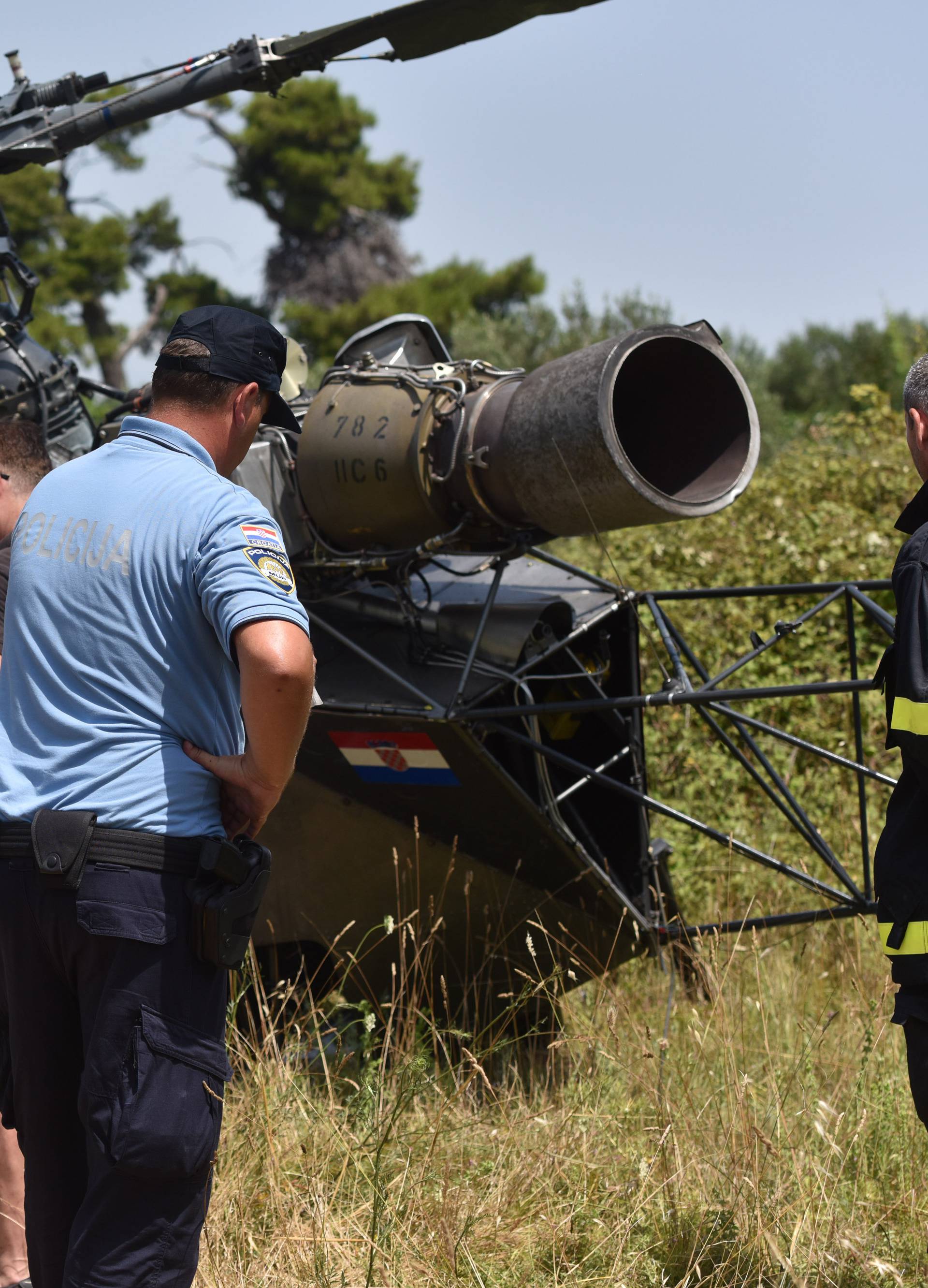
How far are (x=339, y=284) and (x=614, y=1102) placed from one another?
1093 inches

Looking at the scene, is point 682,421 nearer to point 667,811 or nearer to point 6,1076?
point 667,811

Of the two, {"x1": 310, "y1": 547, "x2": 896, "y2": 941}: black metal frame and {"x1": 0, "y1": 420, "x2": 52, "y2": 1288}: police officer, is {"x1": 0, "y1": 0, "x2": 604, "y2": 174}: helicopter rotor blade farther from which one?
{"x1": 0, "y1": 420, "x2": 52, "y2": 1288}: police officer

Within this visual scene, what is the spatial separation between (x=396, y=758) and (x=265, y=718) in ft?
7.23

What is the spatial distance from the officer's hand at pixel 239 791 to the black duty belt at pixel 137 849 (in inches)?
4.7

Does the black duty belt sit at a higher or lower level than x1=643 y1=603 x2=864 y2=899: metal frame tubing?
higher

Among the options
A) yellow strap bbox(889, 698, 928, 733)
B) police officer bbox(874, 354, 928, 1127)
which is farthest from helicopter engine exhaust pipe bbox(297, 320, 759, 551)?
yellow strap bbox(889, 698, 928, 733)

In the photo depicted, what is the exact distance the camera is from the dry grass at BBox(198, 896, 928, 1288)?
299 centimetres

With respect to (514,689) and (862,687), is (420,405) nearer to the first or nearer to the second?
(514,689)

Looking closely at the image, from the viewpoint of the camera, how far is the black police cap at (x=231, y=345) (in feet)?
7.86

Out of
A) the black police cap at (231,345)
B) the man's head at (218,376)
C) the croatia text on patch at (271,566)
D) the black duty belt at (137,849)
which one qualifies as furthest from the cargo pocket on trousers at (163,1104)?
the black police cap at (231,345)

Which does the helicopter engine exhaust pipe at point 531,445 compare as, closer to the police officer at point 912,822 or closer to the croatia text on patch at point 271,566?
the police officer at point 912,822

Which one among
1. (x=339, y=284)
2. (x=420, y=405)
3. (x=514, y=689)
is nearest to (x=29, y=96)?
(x=420, y=405)

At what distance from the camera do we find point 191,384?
2422 millimetres

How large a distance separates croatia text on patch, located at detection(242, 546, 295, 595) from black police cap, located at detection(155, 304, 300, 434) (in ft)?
1.32
